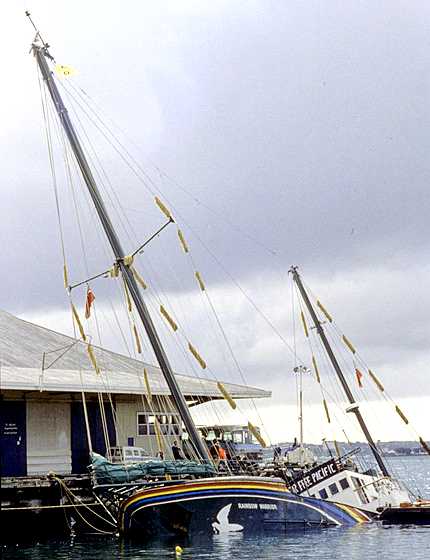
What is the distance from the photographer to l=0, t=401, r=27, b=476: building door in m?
40.6

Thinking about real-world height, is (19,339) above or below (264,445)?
above

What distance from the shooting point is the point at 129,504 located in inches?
1358

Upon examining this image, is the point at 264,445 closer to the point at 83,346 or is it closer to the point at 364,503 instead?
the point at 364,503

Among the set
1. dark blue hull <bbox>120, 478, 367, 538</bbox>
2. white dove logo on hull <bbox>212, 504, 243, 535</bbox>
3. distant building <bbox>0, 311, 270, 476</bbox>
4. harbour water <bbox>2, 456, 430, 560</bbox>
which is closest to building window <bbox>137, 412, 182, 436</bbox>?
distant building <bbox>0, 311, 270, 476</bbox>

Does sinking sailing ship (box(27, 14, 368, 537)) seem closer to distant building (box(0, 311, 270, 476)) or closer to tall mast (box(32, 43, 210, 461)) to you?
tall mast (box(32, 43, 210, 461))

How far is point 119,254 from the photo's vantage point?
3806cm

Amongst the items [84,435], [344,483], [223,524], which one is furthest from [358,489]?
[84,435]

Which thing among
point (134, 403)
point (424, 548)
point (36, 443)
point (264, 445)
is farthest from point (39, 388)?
point (424, 548)

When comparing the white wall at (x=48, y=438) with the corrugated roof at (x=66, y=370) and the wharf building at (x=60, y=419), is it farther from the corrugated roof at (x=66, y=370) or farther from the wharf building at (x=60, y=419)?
the corrugated roof at (x=66, y=370)

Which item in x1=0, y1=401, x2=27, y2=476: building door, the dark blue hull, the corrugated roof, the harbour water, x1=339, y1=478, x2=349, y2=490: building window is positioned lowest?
the harbour water

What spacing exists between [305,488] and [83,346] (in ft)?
53.6

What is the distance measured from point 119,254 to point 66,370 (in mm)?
9977

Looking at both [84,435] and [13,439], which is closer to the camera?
[13,439]

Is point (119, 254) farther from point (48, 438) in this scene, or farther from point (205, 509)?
point (205, 509)
